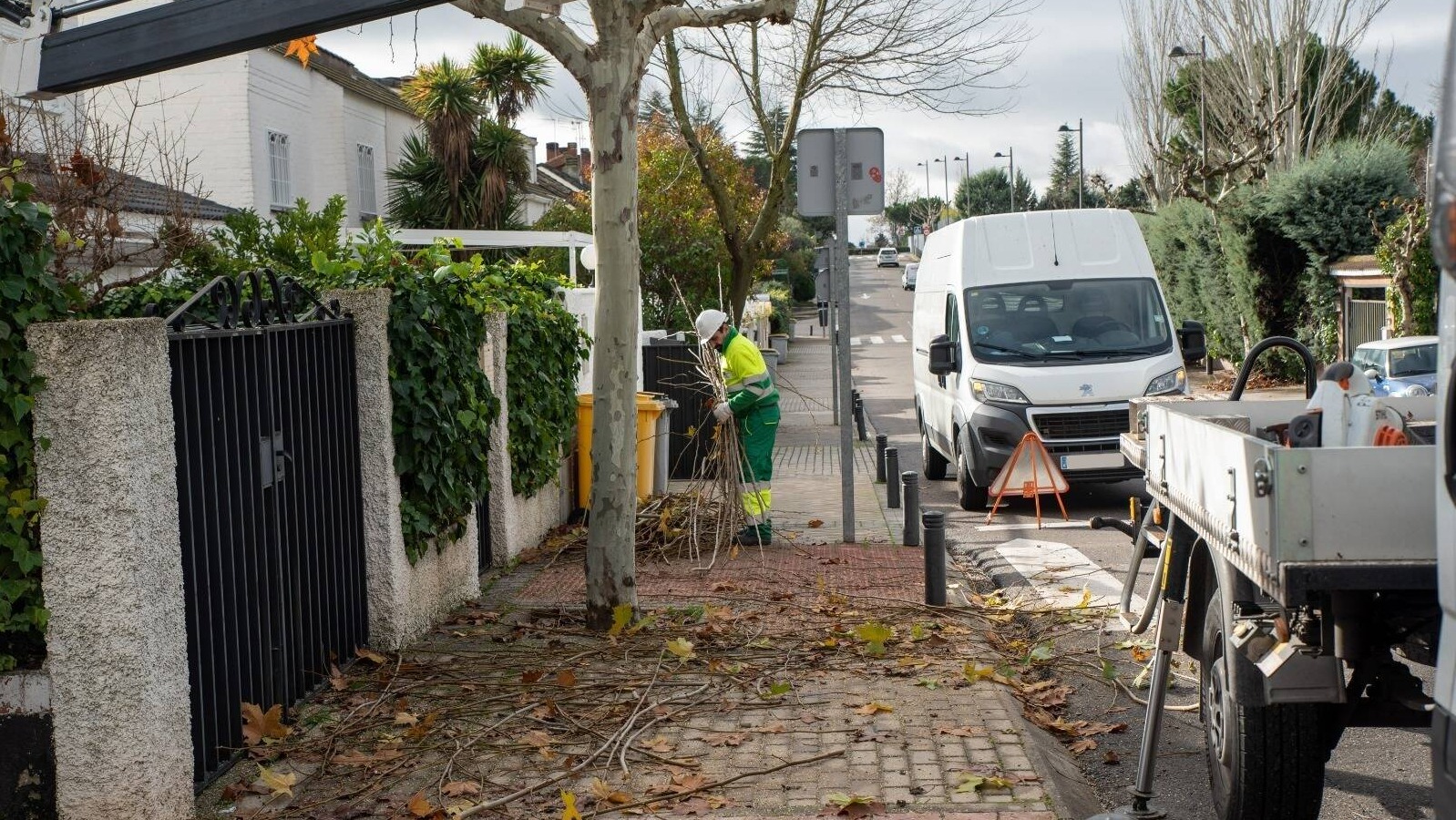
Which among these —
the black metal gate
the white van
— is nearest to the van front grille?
the white van

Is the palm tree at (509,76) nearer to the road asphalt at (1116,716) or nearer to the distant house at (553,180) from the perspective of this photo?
the distant house at (553,180)

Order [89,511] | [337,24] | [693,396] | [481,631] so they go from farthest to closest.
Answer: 1. [693,396]
2. [481,631]
3. [337,24]
4. [89,511]

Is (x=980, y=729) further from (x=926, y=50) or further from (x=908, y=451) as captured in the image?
(x=926, y=50)

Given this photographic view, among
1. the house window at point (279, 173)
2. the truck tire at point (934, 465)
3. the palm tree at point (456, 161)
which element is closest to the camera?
the truck tire at point (934, 465)

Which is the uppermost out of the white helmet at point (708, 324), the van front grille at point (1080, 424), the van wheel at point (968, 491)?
the white helmet at point (708, 324)

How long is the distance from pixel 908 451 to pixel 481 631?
41.2ft

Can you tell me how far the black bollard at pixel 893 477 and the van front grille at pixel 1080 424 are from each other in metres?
1.30

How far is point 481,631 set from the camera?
25.8 ft

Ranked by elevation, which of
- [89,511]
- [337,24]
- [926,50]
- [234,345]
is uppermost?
[926,50]

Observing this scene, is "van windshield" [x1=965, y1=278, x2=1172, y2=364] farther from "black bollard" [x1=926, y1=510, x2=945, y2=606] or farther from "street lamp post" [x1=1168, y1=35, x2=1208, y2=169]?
"street lamp post" [x1=1168, y1=35, x2=1208, y2=169]

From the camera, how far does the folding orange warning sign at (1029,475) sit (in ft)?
41.1

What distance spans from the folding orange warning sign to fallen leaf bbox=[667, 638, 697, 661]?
19.6 feet

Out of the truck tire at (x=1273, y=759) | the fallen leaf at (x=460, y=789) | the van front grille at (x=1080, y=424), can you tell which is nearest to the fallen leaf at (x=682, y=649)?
the fallen leaf at (x=460, y=789)

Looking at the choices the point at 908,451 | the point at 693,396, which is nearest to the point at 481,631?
the point at 693,396
